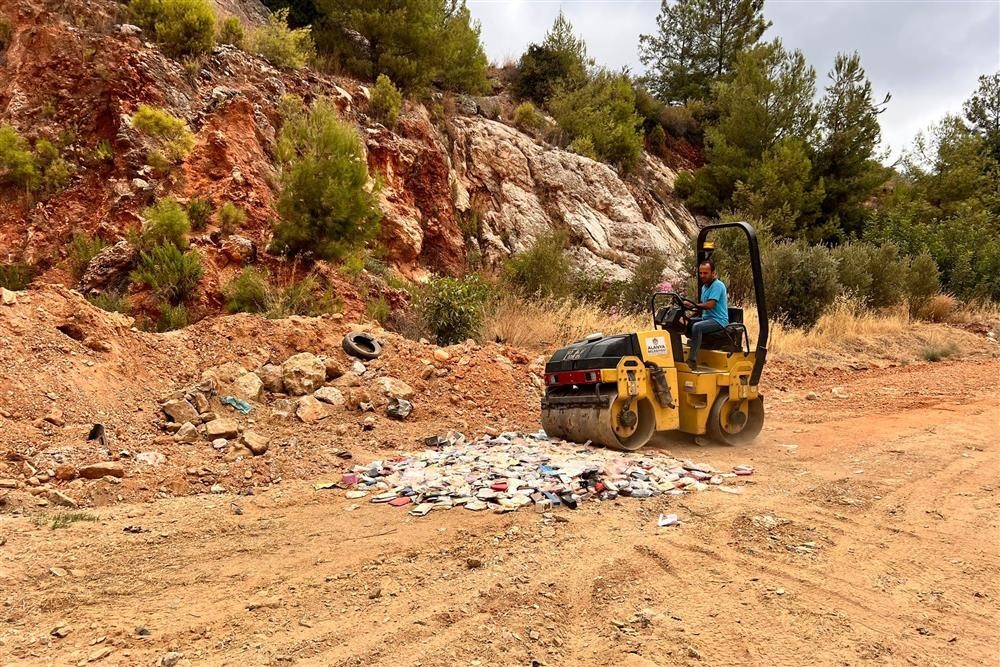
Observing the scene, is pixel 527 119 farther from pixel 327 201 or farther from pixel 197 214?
pixel 197 214

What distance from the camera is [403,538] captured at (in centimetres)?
375

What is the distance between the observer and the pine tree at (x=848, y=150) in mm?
23641

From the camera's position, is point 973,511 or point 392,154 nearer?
point 973,511

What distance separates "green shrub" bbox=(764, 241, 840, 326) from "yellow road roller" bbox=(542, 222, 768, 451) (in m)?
9.21

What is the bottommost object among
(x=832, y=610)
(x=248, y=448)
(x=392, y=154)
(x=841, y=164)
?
(x=248, y=448)

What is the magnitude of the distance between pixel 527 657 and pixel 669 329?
14.8 ft

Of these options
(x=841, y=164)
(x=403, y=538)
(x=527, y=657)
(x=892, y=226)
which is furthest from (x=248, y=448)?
(x=841, y=164)

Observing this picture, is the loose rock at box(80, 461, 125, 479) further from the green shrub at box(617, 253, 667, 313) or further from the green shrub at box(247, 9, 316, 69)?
the green shrub at box(617, 253, 667, 313)

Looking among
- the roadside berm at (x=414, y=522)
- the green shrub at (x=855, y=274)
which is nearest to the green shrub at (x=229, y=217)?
the roadside berm at (x=414, y=522)

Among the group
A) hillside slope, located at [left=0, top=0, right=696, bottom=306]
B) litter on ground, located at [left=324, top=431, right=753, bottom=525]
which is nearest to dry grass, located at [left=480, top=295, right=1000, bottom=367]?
hillside slope, located at [left=0, top=0, right=696, bottom=306]

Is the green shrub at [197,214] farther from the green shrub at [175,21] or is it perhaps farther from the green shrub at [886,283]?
→ the green shrub at [886,283]

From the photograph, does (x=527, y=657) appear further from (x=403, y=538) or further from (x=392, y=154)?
(x=392, y=154)

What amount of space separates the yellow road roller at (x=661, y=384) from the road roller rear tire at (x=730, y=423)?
10 millimetres

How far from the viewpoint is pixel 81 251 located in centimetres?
909
